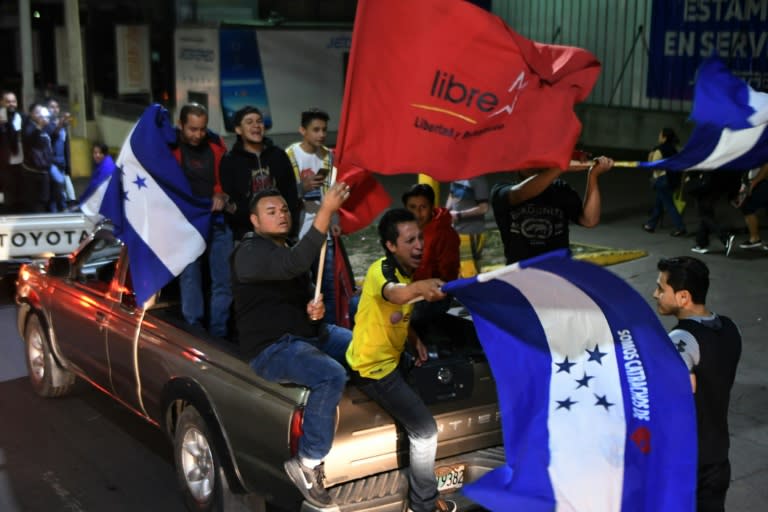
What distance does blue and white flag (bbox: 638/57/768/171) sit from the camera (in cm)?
578

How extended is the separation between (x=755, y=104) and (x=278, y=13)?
20.7 meters

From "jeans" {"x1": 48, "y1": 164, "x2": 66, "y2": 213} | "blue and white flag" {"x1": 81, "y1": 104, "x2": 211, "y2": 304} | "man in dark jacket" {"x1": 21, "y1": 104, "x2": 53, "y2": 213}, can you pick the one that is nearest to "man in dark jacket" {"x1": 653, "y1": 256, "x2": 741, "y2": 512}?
"blue and white flag" {"x1": 81, "y1": 104, "x2": 211, "y2": 304}

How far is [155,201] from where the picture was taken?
6.91 meters

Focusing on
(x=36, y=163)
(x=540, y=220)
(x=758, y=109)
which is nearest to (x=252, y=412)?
(x=540, y=220)

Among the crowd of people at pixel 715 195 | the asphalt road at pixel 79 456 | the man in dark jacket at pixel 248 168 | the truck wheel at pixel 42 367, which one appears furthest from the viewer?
the crowd of people at pixel 715 195

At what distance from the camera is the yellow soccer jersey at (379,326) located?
5.04 metres

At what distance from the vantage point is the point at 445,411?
5.20 meters

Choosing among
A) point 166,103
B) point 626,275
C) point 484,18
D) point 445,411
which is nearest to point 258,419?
point 445,411

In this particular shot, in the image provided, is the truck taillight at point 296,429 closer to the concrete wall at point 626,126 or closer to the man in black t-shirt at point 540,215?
the man in black t-shirt at point 540,215

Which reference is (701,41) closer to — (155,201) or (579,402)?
(155,201)

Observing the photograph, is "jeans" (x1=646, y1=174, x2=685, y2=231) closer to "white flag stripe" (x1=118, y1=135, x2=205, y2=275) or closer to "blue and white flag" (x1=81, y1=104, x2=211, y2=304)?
"blue and white flag" (x1=81, y1=104, x2=211, y2=304)

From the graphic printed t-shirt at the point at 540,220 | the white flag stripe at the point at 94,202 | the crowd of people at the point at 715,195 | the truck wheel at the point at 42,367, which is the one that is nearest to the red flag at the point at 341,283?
the graphic printed t-shirt at the point at 540,220

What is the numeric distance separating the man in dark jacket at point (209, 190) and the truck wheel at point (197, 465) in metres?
1.11

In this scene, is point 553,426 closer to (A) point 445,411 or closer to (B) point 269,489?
(A) point 445,411
